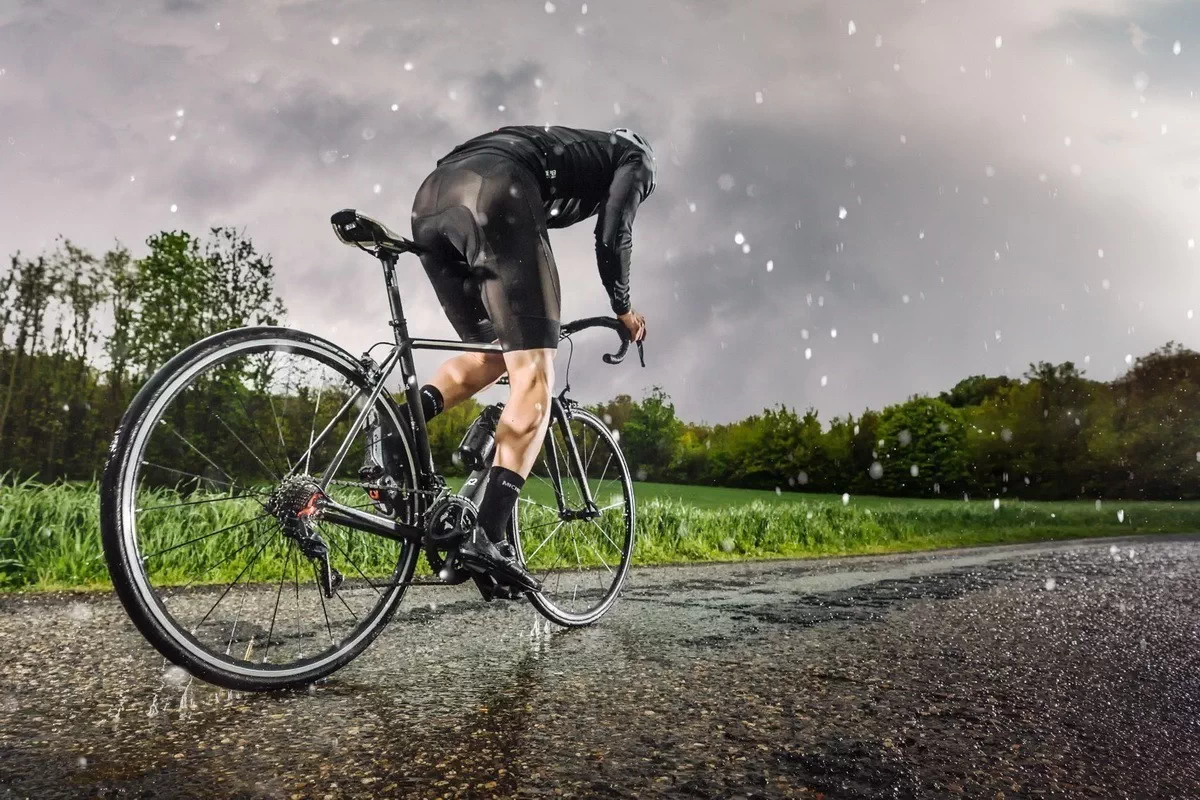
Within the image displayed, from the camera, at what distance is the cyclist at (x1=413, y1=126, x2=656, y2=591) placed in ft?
10.2

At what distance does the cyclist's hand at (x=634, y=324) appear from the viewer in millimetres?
3887

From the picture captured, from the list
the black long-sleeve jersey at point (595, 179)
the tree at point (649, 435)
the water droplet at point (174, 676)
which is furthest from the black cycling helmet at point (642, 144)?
the tree at point (649, 435)

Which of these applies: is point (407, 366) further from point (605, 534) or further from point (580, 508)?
point (605, 534)

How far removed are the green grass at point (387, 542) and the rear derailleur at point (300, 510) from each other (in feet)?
0.53

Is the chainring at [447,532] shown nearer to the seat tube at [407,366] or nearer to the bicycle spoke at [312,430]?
the seat tube at [407,366]

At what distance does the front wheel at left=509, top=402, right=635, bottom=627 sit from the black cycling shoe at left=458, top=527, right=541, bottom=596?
2.25 ft

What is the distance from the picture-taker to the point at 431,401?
11.1 feet

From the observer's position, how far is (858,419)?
37.8 metres

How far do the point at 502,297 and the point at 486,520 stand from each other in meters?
0.81

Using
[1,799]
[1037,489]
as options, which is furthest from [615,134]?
[1037,489]

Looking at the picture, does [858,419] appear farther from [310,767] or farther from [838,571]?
[310,767]

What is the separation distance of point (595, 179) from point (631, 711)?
2140mm

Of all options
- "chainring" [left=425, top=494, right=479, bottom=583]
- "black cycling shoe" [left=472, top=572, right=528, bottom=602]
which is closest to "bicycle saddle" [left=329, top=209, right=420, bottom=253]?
"chainring" [left=425, top=494, right=479, bottom=583]

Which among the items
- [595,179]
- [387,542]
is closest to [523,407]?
[595,179]
